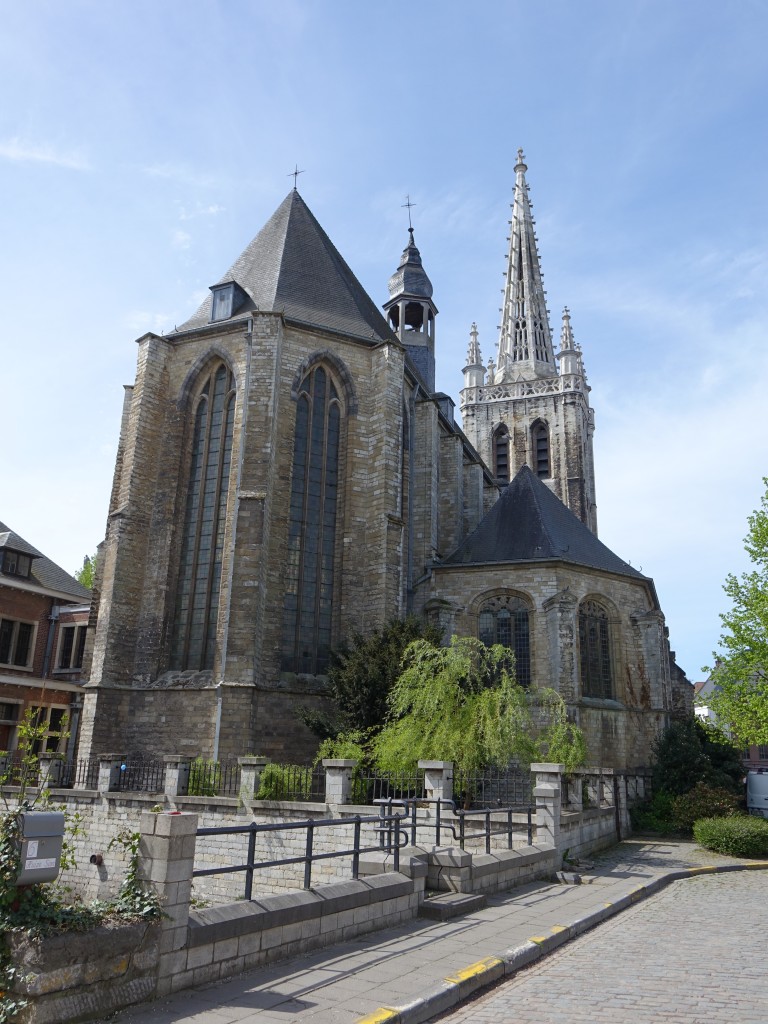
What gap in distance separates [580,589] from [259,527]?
35.2 ft

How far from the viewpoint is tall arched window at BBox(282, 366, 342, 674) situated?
2120 centimetres

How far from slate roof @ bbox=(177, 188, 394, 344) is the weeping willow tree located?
11172 mm

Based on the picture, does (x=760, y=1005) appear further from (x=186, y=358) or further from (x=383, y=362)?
(x=186, y=358)

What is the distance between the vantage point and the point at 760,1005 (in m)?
5.50

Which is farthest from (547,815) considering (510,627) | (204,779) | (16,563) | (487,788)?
(16,563)

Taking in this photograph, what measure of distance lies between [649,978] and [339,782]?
28.0ft

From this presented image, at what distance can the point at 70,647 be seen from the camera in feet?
89.8

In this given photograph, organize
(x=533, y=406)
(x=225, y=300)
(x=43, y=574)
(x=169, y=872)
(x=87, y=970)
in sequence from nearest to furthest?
(x=87, y=970) → (x=169, y=872) → (x=225, y=300) → (x=43, y=574) → (x=533, y=406)

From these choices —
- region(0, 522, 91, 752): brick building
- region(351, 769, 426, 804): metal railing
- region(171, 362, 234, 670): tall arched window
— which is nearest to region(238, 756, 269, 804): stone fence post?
region(351, 769, 426, 804): metal railing

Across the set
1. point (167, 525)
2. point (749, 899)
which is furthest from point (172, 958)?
point (167, 525)

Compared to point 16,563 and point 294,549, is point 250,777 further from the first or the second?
point 16,563

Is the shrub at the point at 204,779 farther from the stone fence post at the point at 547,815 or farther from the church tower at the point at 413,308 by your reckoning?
the church tower at the point at 413,308

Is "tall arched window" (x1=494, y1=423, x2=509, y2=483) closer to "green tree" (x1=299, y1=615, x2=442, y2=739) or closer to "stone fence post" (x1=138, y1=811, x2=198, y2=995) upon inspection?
"green tree" (x1=299, y1=615, x2=442, y2=739)

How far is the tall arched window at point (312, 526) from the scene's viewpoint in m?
21.2
